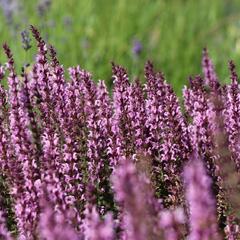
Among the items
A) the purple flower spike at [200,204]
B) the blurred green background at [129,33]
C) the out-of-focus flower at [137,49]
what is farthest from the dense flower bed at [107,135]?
the out-of-focus flower at [137,49]

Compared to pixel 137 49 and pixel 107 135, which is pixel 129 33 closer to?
pixel 137 49

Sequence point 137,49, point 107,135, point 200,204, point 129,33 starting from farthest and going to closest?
point 129,33
point 137,49
point 107,135
point 200,204

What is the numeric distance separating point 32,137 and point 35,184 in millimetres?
520

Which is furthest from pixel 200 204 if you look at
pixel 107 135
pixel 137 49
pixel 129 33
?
pixel 129 33

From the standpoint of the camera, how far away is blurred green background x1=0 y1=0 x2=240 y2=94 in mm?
9734

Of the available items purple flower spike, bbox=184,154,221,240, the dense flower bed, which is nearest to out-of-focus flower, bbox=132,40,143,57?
the dense flower bed

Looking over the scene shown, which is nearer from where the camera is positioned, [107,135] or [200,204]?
[200,204]

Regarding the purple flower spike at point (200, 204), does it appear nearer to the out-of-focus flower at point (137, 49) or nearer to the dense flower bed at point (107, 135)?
the dense flower bed at point (107, 135)

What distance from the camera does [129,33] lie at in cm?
1096

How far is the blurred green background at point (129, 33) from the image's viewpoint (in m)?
9.73

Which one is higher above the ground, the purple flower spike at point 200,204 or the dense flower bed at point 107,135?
the dense flower bed at point 107,135

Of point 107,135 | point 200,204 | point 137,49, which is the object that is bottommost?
point 200,204

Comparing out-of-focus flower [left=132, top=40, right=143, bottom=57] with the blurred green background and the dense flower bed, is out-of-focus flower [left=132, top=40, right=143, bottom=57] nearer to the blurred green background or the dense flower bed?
the blurred green background

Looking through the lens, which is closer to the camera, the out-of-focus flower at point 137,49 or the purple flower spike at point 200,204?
the purple flower spike at point 200,204
